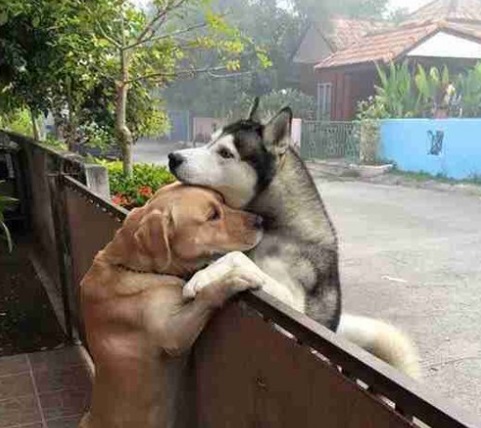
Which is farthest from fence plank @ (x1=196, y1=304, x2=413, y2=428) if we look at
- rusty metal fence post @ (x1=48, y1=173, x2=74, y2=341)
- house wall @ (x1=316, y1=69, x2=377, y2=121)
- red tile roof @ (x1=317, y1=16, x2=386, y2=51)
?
red tile roof @ (x1=317, y1=16, x2=386, y2=51)

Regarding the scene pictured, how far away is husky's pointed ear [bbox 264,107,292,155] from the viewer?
185 centimetres

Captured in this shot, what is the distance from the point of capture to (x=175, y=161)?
1.75 meters

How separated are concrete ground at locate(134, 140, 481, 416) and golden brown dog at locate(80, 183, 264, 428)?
7.20 ft

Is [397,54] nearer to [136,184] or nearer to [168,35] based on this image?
[168,35]

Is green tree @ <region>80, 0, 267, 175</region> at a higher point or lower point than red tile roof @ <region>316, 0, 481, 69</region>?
lower

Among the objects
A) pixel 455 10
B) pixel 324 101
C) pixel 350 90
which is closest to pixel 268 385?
pixel 350 90

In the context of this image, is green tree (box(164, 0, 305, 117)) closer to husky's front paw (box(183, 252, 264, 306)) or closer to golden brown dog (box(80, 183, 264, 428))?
golden brown dog (box(80, 183, 264, 428))

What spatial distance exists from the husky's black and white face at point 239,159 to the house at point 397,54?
1659cm

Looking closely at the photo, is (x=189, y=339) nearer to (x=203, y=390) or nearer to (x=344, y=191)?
(x=203, y=390)

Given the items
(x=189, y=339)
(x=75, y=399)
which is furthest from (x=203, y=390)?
(x=75, y=399)

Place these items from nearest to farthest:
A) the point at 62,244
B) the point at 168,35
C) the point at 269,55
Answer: the point at 62,244 < the point at 168,35 < the point at 269,55

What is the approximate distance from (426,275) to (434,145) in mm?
8355

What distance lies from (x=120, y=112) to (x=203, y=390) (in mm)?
4057

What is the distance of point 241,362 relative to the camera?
4.03 ft
